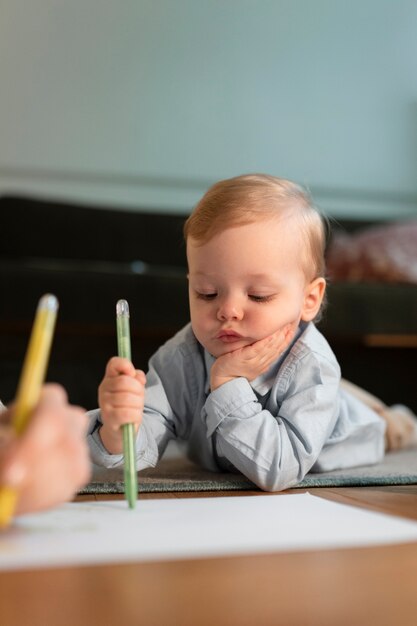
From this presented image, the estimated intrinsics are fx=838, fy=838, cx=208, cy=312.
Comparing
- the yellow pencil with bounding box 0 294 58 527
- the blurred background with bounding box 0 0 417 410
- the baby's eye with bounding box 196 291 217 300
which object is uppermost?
the blurred background with bounding box 0 0 417 410

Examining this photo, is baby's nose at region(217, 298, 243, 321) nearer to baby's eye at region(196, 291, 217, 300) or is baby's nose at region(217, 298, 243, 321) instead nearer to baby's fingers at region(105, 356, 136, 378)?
baby's eye at region(196, 291, 217, 300)

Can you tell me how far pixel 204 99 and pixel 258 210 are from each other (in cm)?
234

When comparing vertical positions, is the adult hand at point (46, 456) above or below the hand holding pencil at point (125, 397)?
below

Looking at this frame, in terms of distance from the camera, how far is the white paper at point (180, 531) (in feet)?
1.54

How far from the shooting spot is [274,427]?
89 centimetres

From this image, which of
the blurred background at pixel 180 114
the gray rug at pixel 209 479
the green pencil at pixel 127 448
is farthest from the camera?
the blurred background at pixel 180 114

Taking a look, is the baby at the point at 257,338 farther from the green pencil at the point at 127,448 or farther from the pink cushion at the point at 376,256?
the pink cushion at the point at 376,256

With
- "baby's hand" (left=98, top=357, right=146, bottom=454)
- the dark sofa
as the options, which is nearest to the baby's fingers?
Result: "baby's hand" (left=98, top=357, right=146, bottom=454)

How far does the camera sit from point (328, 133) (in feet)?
10.7

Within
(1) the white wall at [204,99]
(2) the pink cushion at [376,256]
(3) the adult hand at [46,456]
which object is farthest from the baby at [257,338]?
(1) the white wall at [204,99]

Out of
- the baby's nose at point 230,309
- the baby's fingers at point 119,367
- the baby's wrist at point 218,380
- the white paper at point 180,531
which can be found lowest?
the white paper at point 180,531

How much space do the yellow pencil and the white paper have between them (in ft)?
0.12

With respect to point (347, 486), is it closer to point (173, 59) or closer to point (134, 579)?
point (134, 579)

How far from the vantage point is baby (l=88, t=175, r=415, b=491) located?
878 mm
